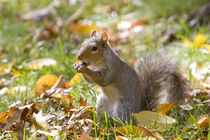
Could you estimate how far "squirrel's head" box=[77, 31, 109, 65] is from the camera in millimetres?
1689

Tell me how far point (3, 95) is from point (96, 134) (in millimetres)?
875

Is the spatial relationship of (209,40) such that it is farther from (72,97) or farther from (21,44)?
(21,44)

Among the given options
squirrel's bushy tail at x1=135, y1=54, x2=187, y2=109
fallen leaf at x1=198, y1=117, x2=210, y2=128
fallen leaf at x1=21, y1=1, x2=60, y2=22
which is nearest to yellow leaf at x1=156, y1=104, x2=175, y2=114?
squirrel's bushy tail at x1=135, y1=54, x2=187, y2=109

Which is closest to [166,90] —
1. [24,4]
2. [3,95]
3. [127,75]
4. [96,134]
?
[127,75]

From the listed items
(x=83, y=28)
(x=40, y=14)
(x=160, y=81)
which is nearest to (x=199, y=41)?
(x=160, y=81)

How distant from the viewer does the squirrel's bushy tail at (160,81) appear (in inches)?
78.3

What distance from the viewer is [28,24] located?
4.25m

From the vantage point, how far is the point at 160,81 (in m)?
2.02

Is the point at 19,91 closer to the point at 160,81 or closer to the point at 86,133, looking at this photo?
the point at 86,133

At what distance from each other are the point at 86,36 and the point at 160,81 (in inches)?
71.2

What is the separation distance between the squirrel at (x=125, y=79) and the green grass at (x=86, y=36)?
0.13m

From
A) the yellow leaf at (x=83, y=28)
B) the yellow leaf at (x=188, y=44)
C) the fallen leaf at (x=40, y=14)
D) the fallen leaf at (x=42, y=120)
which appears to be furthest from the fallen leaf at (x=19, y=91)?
the fallen leaf at (x=40, y=14)

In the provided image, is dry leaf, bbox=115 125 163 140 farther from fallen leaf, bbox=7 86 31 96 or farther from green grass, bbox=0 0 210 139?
fallen leaf, bbox=7 86 31 96

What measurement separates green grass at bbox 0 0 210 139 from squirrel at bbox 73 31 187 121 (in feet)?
0.42
